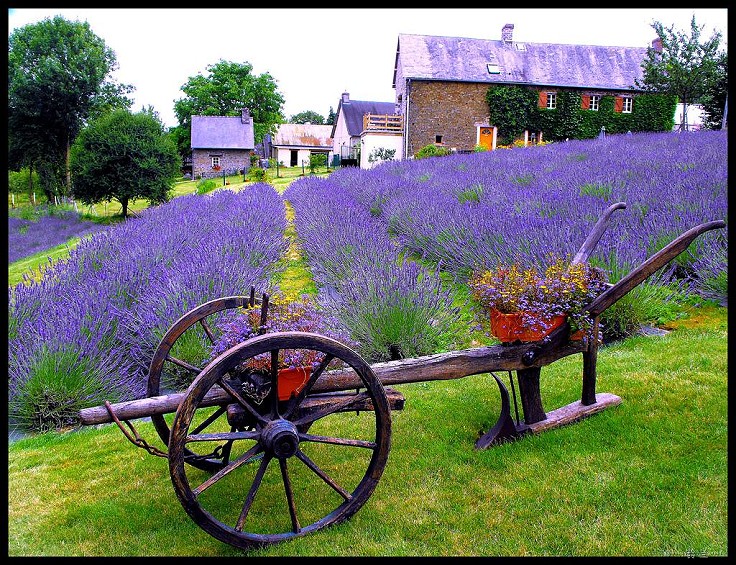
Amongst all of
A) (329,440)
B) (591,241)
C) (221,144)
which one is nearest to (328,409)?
(329,440)

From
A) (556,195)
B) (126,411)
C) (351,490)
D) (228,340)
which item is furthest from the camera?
(556,195)

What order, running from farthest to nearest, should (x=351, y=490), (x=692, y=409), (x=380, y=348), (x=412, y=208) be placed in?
(x=412, y=208) < (x=380, y=348) < (x=692, y=409) < (x=351, y=490)

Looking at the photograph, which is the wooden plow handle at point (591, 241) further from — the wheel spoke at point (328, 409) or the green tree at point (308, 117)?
the green tree at point (308, 117)

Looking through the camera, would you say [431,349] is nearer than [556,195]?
Yes

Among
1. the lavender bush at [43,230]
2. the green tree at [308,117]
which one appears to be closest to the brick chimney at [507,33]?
the lavender bush at [43,230]

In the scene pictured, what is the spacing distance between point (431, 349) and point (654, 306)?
1896mm

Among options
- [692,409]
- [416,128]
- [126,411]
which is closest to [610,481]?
[692,409]

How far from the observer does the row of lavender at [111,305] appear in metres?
4.33

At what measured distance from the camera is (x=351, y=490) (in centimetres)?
309

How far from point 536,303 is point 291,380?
1.33 meters

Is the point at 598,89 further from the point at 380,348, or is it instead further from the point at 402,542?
the point at 402,542

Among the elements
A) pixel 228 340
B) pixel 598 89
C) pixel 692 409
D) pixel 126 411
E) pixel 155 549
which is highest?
pixel 598 89

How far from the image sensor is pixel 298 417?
2744 millimetres

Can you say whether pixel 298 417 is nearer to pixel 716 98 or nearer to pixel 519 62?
pixel 716 98
